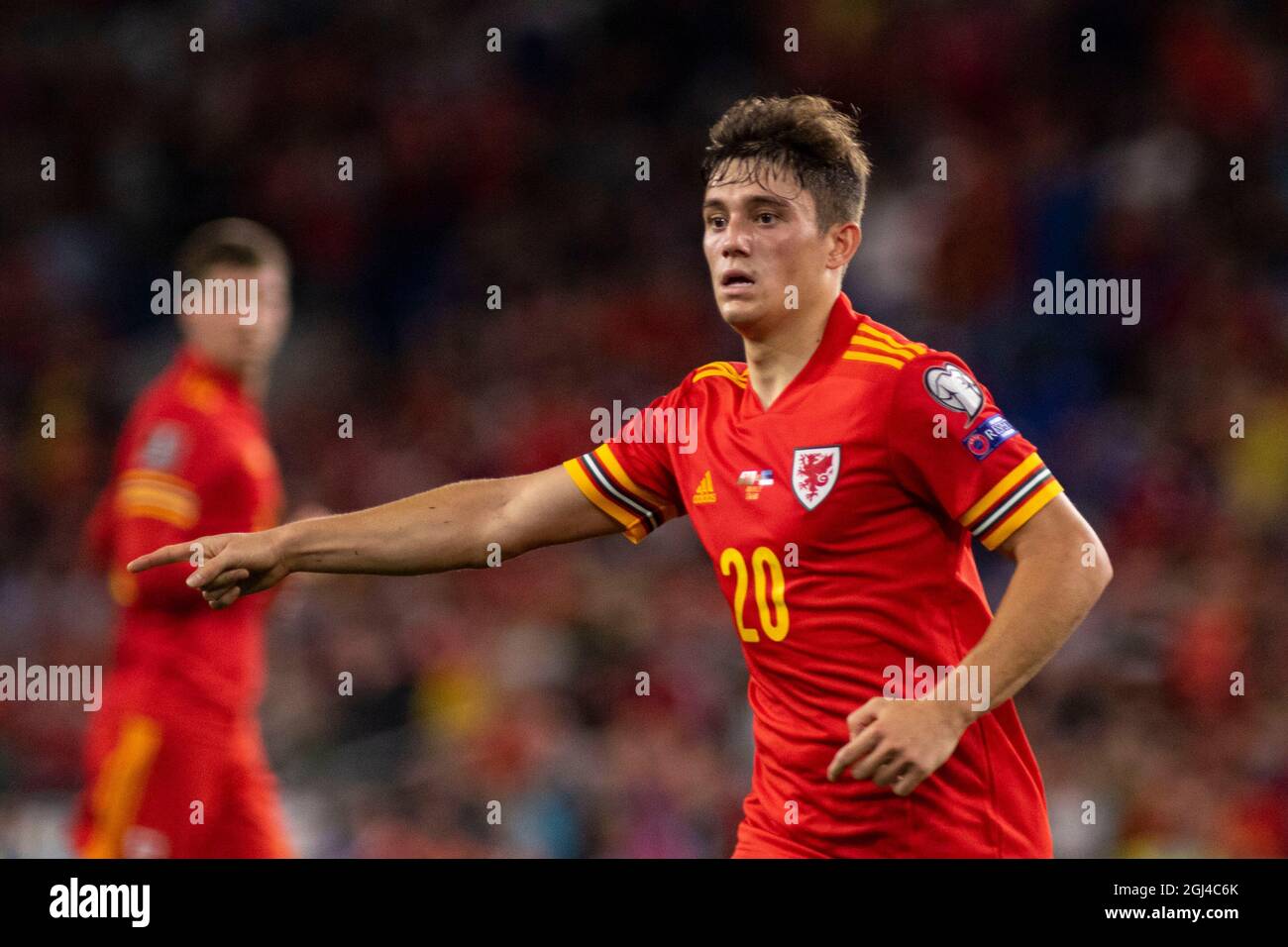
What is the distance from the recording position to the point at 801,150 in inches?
160

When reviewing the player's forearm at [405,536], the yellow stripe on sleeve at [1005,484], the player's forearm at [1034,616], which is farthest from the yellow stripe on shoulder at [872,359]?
the player's forearm at [405,536]

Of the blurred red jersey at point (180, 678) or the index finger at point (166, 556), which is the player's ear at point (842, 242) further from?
the blurred red jersey at point (180, 678)

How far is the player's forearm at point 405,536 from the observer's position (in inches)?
157

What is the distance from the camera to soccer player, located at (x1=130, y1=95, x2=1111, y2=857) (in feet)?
11.4

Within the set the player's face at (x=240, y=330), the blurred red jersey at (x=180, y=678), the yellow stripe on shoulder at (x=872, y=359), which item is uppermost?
the player's face at (x=240, y=330)

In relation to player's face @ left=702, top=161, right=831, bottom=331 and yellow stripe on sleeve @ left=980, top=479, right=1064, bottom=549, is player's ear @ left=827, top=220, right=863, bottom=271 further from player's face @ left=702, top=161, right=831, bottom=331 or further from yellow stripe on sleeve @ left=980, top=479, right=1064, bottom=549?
yellow stripe on sleeve @ left=980, top=479, right=1064, bottom=549

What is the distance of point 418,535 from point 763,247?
3.56ft

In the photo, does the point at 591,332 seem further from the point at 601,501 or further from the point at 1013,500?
the point at 1013,500

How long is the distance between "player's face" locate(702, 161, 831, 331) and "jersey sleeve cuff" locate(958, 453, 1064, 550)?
72cm

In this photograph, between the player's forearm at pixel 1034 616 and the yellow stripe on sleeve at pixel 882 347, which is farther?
the yellow stripe on sleeve at pixel 882 347

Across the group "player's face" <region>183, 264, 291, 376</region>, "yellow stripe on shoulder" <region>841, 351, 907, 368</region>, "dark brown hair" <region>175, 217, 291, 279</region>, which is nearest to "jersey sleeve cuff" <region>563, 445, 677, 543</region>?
"yellow stripe on shoulder" <region>841, 351, 907, 368</region>

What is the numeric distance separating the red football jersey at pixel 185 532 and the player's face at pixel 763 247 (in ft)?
7.49

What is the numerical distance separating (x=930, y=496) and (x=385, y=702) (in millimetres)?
5060

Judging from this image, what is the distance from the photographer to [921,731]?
127 inches
